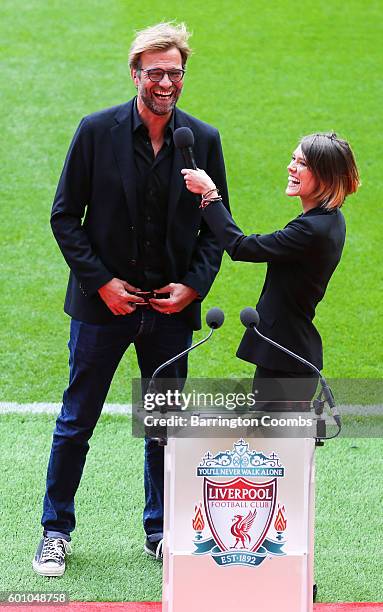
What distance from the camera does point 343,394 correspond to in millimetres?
6164

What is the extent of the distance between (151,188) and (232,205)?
385 cm

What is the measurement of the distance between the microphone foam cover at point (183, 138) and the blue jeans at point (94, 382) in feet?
2.10

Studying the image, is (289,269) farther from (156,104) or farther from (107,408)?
(107,408)

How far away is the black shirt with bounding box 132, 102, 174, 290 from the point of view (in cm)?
419

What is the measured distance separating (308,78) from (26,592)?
6.68 metres

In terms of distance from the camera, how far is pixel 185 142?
4.00m

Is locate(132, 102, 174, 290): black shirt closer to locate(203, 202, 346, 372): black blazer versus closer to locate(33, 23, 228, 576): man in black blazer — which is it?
locate(33, 23, 228, 576): man in black blazer

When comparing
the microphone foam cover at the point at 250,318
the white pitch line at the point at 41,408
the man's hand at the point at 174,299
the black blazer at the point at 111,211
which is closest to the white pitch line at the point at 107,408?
the white pitch line at the point at 41,408

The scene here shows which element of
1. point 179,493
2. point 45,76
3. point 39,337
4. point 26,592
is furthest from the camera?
point 45,76

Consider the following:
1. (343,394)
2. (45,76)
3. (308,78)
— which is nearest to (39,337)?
(343,394)

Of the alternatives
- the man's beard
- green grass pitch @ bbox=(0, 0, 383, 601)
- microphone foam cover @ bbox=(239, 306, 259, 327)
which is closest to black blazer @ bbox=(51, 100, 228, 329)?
the man's beard

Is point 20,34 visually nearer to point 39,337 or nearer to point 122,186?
point 39,337

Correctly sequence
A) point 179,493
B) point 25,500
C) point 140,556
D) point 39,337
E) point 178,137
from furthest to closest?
point 39,337
point 25,500
point 140,556
point 178,137
point 179,493

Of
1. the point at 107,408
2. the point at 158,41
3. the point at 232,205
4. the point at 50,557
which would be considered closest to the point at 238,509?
the point at 50,557
